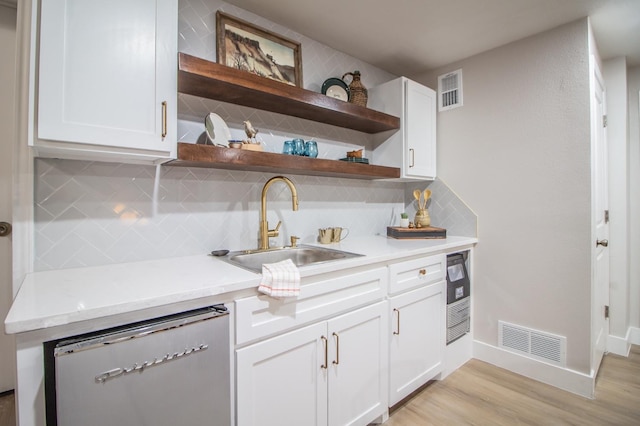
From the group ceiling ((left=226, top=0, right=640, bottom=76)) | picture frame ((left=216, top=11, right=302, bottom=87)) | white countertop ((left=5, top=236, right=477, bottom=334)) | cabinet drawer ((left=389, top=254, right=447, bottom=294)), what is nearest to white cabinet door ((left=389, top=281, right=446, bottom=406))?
cabinet drawer ((left=389, top=254, right=447, bottom=294))

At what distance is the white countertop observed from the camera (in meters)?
0.81

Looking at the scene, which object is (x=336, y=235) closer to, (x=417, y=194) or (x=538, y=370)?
(x=417, y=194)

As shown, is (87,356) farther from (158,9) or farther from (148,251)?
(158,9)

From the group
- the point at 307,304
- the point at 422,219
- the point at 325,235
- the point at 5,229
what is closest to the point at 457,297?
the point at 422,219

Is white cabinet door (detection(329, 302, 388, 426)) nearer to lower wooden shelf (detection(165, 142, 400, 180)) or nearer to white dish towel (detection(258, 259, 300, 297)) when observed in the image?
white dish towel (detection(258, 259, 300, 297))

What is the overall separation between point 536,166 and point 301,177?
1.60 metres

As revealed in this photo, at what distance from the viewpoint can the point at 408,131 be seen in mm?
2340

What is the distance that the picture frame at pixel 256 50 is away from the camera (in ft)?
5.57

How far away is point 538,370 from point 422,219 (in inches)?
49.5

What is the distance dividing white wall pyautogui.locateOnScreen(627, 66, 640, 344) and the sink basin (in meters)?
2.49

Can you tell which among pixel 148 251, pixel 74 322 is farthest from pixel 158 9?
pixel 74 322

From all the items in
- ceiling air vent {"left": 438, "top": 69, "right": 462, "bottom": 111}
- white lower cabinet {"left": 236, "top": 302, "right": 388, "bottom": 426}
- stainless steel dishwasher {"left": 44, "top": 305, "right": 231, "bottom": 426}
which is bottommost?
white lower cabinet {"left": 236, "top": 302, "right": 388, "bottom": 426}

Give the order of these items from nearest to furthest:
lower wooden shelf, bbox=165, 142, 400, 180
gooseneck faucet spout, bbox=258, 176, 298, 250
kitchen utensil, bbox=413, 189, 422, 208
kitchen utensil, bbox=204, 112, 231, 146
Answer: lower wooden shelf, bbox=165, 142, 400, 180
kitchen utensil, bbox=204, 112, 231, 146
gooseneck faucet spout, bbox=258, 176, 298, 250
kitchen utensil, bbox=413, 189, 422, 208

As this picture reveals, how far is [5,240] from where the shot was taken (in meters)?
1.72
